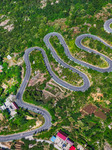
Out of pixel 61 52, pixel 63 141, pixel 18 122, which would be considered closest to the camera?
pixel 63 141

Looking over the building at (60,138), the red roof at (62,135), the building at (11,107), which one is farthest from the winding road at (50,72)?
the building at (60,138)

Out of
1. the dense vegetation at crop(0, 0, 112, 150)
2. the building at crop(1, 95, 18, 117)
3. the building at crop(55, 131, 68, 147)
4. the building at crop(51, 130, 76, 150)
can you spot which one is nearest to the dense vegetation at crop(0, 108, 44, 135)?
the dense vegetation at crop(0, 0, 112, 150)

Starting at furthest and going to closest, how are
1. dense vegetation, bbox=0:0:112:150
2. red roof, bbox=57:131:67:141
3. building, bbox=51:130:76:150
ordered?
1. dense vegetation, bbox=0:0:112:150
2. red roof, bbox=57:131:67:141
3. building, bbox=51:130:76:150

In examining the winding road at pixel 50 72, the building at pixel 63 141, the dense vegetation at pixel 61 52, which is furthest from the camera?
the winding road at pixel 50 72

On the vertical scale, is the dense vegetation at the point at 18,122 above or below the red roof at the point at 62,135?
above

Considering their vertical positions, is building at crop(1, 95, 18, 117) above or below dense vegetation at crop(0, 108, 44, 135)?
above

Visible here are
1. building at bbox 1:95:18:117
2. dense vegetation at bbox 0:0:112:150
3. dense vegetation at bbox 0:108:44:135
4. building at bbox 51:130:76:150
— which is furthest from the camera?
building at bbox 1:95:18:117

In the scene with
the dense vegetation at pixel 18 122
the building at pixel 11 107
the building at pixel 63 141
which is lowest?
the building at pixel 63 141

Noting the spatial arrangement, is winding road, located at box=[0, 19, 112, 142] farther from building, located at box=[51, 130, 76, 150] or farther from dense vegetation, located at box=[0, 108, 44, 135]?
building, located at box=[51, 130, 76, 150]

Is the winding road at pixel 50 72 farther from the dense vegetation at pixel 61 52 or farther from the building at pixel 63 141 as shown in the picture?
the building at pixel 63 141

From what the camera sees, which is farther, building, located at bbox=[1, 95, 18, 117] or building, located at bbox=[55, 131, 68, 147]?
building, located at bbox=[1, 95, 18, 117]

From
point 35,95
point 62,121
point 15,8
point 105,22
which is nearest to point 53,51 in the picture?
point 35,95

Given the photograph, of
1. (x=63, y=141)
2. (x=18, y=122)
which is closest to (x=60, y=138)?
(x=63, y=141)

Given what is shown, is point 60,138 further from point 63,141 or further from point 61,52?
point 61,52
